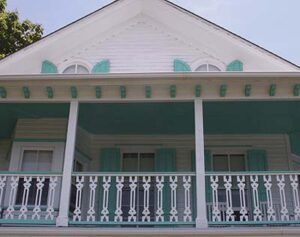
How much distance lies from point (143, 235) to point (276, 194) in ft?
12.9

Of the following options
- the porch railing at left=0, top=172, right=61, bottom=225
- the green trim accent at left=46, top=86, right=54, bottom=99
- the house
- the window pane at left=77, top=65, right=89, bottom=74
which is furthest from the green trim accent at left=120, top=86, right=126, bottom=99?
the window pane at left=77, top=65, right=89, bottom=74

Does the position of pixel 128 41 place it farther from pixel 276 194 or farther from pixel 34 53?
pixel 276 194

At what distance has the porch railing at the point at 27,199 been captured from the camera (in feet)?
27.5

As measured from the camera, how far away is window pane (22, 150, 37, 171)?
1066cm

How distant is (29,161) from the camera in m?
10.7

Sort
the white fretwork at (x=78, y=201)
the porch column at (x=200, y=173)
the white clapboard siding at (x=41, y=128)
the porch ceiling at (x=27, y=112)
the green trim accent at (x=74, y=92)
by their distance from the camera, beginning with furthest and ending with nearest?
1. the white clapboard siding at (x=41, y=128)
2. the porch ceiling at (x=27, y=112)
3. the green trim accent at (x=74, y=92)
4. the white fretwork at (x=78, y=201)
5. the porch column at (x=200, y=173)

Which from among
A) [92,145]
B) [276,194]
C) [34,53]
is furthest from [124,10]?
[276,194]

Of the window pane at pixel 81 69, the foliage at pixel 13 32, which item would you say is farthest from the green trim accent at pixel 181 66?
the foliage at pixel 13 32

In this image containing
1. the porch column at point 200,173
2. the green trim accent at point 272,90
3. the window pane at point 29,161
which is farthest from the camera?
the window pane at point 29,161

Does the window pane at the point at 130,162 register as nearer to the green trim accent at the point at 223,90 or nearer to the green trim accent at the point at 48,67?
the green trim accent at the point at 48,67

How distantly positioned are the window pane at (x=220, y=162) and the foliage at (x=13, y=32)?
44.8 ft

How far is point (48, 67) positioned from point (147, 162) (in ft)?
10.8

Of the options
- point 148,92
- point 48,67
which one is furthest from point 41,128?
point 148,92

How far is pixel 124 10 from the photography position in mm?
12477
